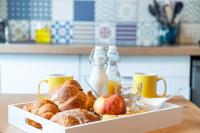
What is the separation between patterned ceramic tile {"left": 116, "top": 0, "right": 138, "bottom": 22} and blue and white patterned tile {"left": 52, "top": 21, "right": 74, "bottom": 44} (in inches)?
16.8

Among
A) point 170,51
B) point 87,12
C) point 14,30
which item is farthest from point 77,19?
point 170,51

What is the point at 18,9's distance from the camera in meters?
3.20

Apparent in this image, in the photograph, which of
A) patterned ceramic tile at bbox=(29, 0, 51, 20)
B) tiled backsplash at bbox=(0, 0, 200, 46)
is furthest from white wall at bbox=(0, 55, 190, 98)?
patterned ceramic tile at bbox=(29, 0, 51, 20)

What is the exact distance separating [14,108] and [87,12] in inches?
85.6

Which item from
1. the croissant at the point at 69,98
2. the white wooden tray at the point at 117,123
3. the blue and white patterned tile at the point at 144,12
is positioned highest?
the blue and white patterned tile at the point at 144,12

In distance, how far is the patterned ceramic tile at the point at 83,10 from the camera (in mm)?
3209

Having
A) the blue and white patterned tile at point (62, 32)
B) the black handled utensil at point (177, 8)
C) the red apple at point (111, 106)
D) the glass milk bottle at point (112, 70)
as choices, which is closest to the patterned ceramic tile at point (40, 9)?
the blue and white patterned tile at point (62, 32)

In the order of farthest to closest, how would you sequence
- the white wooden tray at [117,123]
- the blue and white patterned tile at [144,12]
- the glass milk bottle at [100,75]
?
the blue and white patterned tile at [144,12]
the glass milk bottle at [100,75]
the white wooden tray at [117,123]

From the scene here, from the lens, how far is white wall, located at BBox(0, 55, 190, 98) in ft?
8.71

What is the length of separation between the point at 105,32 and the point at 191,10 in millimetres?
766

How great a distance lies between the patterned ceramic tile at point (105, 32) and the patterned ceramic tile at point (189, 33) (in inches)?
23.6

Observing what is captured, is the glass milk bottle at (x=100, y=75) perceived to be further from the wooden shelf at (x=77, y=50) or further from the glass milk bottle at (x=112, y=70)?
the wooden shelf at (x=77, y=50)

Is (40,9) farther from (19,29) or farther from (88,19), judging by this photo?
(88,19)

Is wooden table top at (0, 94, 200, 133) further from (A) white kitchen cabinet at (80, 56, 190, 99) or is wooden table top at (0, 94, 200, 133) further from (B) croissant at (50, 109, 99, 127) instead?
(A) white kitchen cabinet at (80, 56, 190, 99)
